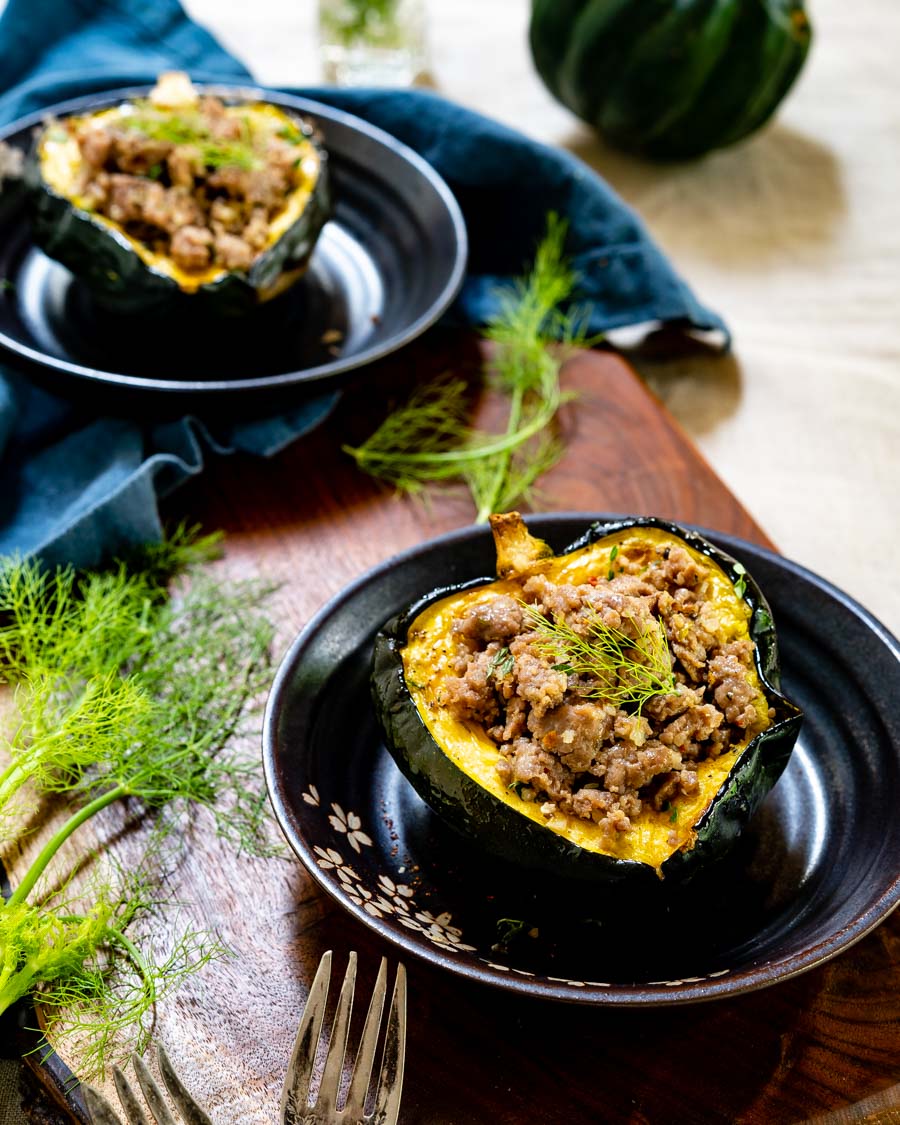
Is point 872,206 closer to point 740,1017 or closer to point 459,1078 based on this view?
point 740,1017

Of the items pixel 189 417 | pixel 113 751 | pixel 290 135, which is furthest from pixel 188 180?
pixel 113 751

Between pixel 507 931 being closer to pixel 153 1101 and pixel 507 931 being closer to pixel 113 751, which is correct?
pixel 153 1101

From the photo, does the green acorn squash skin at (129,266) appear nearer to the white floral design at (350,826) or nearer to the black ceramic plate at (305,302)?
the black ceramic plate at (305,302)

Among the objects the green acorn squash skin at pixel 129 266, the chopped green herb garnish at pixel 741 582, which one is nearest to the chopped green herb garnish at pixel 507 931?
the chopped green herb garnish at pixel 741 582

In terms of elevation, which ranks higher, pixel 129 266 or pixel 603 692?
pixel 129 266

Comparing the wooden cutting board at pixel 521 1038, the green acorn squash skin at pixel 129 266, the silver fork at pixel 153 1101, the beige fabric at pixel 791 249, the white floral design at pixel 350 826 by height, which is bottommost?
the beige fabric at pixel 791 249

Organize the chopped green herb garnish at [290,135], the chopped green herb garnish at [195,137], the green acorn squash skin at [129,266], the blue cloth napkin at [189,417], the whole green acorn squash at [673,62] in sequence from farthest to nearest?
1. the whole green acorn squash at [673,62]
2. the chopped green herb garnish at [290,135]
3. the chopped green herb garnish at [195,137]
4. the green acorn squash skin at [129,266]
5. the blue cloth napkin at [189,417]

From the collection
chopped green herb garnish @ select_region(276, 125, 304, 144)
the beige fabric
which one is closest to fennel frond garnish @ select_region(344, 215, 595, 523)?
the beige fabric
